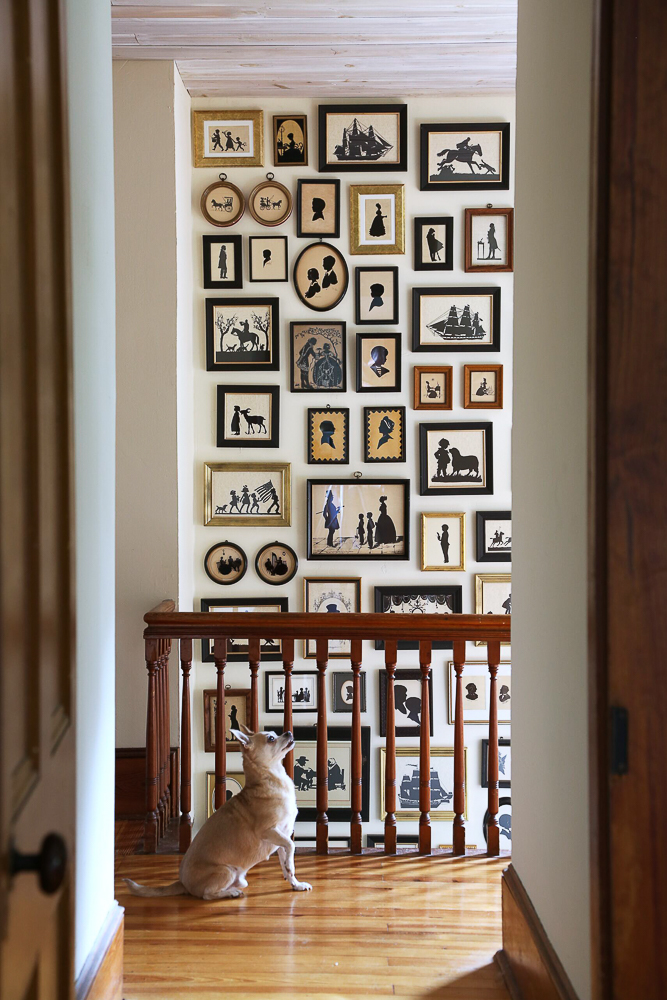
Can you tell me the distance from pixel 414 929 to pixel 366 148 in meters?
3.31

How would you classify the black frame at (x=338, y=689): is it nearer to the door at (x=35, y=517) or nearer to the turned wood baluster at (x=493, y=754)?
the turned wood baluster at (x=493, y=754)

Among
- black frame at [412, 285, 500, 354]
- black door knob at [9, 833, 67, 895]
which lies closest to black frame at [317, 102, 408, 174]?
black frame at [412, 285, 500, 354]

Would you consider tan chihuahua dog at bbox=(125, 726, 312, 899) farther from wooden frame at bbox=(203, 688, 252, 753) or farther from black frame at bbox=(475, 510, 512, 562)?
black frame at bbox=(475, 510, 512, 562)

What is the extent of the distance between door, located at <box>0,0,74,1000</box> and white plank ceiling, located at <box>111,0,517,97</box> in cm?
244

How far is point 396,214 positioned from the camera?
3.80 meters

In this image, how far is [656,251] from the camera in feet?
3.99

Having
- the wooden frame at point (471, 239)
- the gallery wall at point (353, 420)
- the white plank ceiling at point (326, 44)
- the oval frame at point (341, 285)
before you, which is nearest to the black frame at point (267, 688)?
the gallery wall at point (353, 420)

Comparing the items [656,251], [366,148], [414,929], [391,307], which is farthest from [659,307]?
[366,148]

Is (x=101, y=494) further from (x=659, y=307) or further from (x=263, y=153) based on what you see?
(x=263, y=153)

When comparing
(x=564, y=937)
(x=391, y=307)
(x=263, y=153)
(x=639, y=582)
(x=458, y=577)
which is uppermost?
(x=263, y=153)

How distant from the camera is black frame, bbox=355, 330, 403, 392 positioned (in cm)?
382

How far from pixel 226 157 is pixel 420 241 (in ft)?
3.35

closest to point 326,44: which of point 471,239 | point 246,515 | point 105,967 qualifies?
point 471,239

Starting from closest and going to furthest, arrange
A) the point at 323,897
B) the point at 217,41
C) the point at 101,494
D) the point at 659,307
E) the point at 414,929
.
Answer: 1. the point at 659,307
2. the point at 101,494
3. the point at 414,929
4. the point at 323,897
5. the point at 217,41
